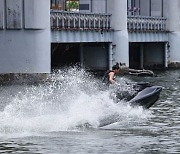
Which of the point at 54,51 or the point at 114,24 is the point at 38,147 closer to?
the point at 114,24

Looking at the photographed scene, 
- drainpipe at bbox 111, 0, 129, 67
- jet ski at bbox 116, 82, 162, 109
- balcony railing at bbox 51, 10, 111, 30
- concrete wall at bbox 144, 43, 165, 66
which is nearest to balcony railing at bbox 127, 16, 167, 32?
concrete wall at bbox 144, 43, 165, 66

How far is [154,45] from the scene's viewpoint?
91750mm

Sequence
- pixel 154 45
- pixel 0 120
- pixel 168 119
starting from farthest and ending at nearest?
pixel 154 45, pixel 168 119, pixel 0 120

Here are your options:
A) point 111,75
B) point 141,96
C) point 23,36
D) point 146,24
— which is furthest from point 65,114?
point 146,24

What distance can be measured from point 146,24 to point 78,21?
616 inches

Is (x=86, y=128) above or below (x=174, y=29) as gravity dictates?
below

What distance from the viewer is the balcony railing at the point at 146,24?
266 ft

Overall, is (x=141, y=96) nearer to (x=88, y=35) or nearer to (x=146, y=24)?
(x=88, y=35)

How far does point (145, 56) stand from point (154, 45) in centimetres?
171

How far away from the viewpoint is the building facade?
62.2 metres

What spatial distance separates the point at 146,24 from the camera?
3310 inches

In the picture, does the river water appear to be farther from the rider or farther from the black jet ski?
the rider

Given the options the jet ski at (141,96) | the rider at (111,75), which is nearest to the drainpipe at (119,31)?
the jet ski at (141,96)

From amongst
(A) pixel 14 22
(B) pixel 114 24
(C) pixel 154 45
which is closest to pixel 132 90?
(A) pixel 14 22
